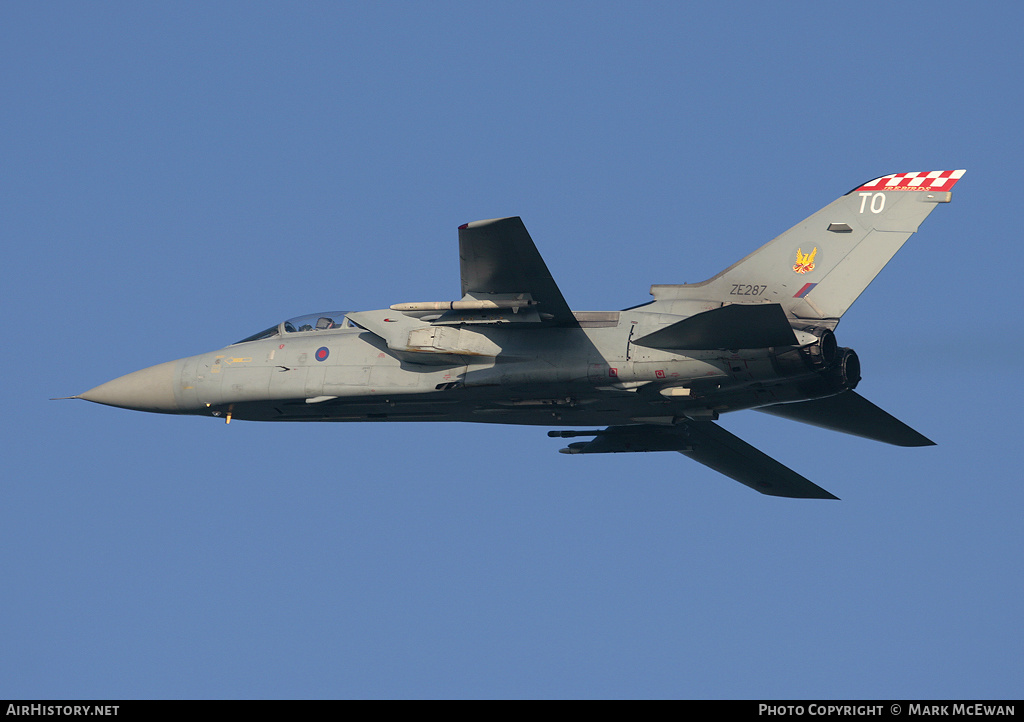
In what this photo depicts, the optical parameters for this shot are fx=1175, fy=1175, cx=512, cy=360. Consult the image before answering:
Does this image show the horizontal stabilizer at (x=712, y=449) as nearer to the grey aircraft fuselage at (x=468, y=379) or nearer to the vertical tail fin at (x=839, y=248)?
the grey aircraft fuselage at (x=468, y=379)

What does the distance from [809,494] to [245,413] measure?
37.3 feet

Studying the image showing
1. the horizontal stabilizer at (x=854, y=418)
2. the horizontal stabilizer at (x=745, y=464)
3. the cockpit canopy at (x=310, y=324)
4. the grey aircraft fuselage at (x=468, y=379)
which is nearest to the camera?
the grey aircraft fuselage at (x=468, y=379)

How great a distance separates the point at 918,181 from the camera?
18.8 m

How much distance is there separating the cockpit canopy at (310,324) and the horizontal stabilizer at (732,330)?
6550 millimetres

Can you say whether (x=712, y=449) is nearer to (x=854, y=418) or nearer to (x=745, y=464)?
(x=745, y=464)

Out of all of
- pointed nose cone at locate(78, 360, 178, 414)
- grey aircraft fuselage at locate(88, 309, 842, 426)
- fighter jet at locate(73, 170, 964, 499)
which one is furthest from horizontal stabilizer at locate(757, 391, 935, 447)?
pointed nose cone at locate(78, 360, 178, 414)

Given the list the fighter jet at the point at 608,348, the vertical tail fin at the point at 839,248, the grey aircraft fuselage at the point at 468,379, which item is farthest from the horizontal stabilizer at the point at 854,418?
the vertical tail fin at the point at 839,248

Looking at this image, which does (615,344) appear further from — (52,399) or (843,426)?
(52,399)

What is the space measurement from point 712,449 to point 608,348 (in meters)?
5.27

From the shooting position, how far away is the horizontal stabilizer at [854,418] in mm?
20786

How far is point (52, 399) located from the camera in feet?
74.8

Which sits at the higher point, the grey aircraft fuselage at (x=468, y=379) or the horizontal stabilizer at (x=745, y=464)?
the grey aircraft fuselage at (x=468, y=379)
